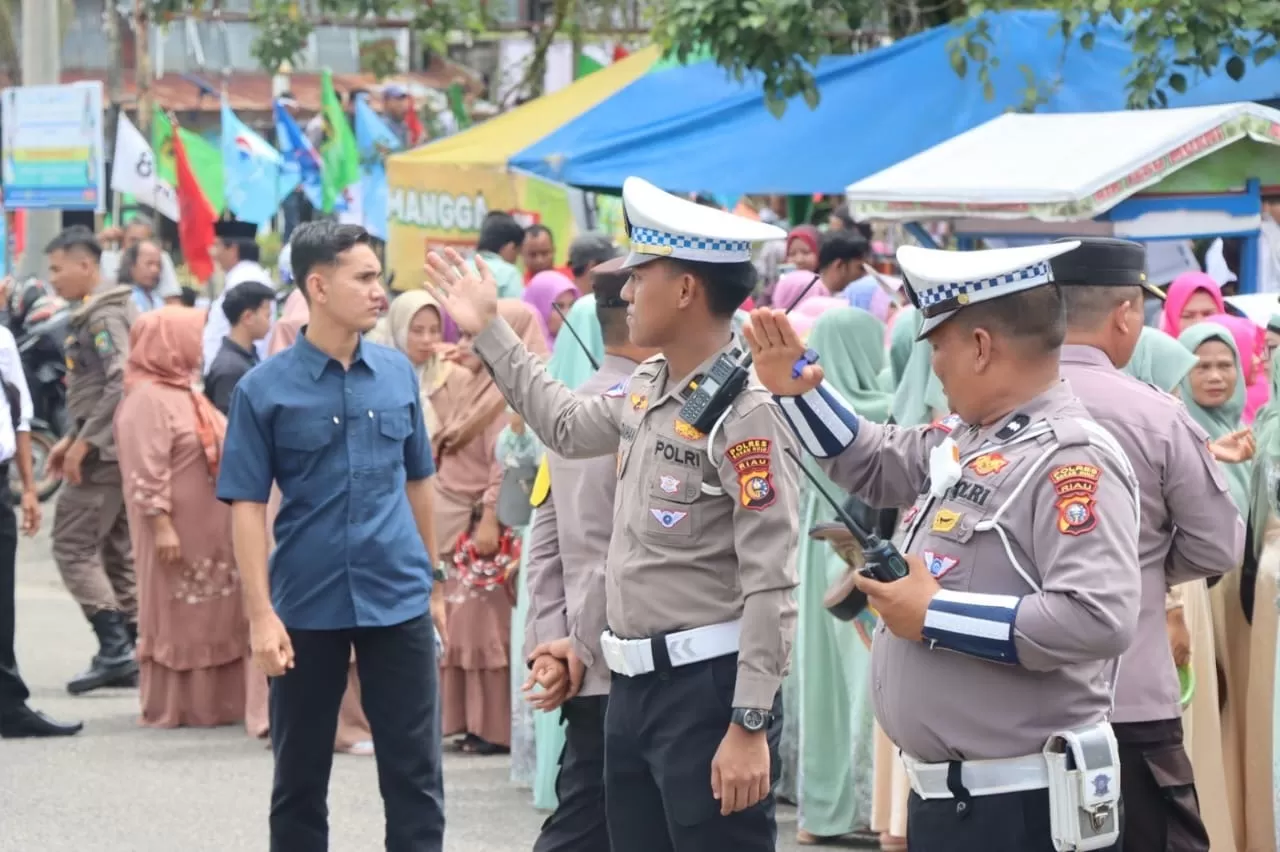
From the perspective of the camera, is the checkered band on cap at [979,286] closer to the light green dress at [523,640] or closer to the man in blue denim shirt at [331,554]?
the man in blue denim shirt at [331,554]

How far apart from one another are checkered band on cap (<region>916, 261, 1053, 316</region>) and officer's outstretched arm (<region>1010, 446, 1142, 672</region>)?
31 cm

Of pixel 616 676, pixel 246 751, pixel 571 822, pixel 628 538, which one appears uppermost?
pixel 628 538

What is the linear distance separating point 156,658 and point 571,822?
4.72 metres

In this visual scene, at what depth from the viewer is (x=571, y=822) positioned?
17.1 ft

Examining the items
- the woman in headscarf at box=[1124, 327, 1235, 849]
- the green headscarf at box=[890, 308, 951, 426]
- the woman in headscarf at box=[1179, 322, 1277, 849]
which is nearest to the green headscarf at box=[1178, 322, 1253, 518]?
the woman in headscarf at box=[1179, 322, 1277, 849]

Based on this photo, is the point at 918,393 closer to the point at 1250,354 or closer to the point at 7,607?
the point at 1250,354

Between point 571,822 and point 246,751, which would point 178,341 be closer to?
point 246,751

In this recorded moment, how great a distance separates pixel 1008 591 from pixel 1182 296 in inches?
185

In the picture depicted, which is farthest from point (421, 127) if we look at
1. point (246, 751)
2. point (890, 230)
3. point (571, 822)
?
point (571, 822)

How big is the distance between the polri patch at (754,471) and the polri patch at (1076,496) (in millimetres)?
777

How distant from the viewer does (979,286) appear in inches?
142

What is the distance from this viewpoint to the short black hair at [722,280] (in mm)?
4332

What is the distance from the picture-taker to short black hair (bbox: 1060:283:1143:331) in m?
4.38

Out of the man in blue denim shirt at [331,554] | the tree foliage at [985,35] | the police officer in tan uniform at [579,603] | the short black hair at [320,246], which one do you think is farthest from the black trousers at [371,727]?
the tree foliage at [985,35]
